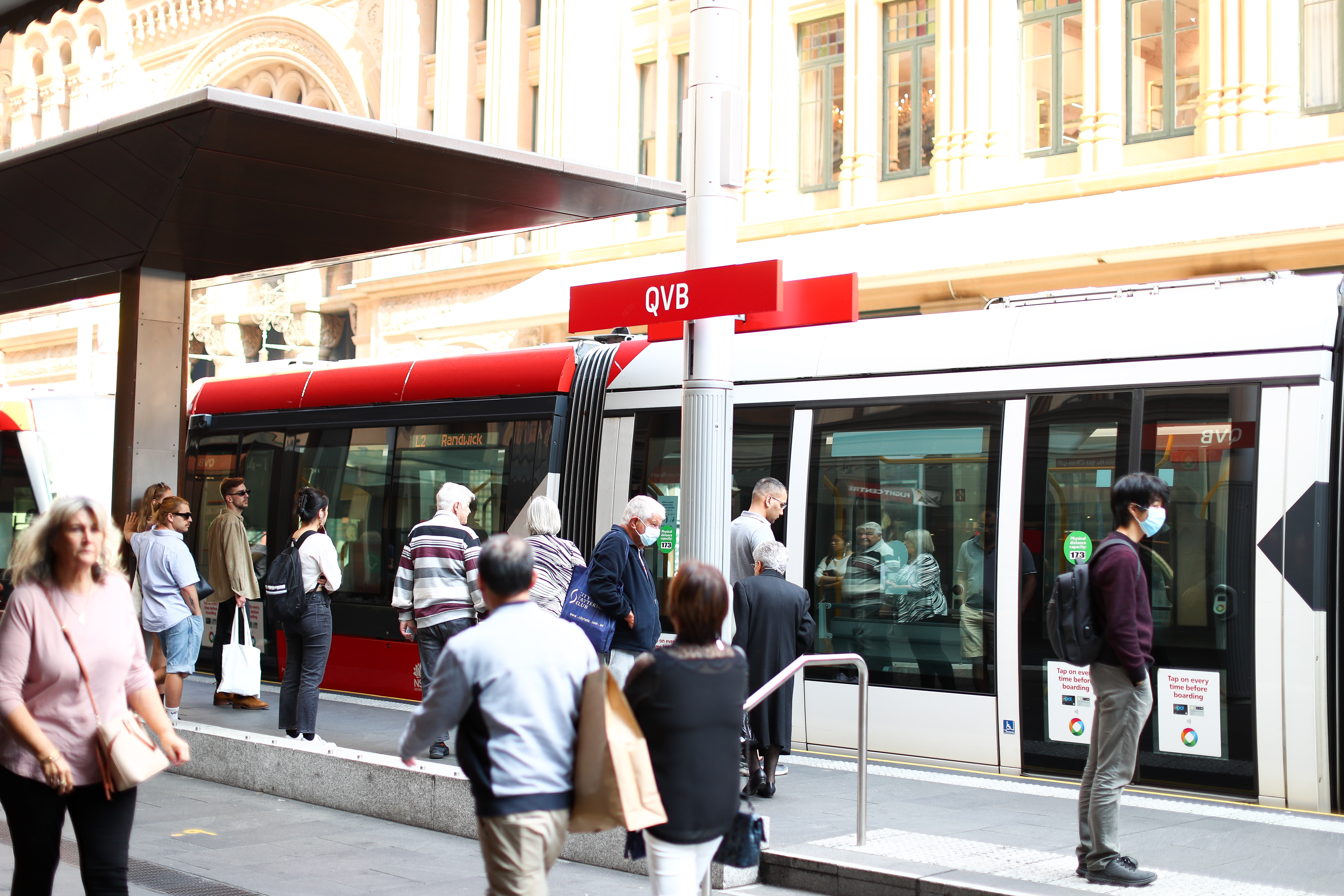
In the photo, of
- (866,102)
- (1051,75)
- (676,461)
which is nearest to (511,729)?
(676,461)

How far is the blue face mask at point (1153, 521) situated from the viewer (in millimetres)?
5879

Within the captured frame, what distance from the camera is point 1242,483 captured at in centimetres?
750

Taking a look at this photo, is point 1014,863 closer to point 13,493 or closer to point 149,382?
point 149,382

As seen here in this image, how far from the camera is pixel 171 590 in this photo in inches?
370


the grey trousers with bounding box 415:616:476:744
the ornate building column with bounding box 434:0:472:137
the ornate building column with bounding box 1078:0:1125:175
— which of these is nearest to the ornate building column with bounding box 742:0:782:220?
the ornate building column with bounding box 1078:0:1125:175

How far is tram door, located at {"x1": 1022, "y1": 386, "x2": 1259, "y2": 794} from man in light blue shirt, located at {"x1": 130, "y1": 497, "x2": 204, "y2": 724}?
17.7 ft

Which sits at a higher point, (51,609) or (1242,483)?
(1242,483)

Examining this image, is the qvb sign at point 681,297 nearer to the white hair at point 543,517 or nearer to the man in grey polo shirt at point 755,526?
the white hair at point 543,517

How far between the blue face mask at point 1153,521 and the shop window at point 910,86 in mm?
13190

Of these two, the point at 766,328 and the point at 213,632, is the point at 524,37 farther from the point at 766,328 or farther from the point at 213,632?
the point at 766,328

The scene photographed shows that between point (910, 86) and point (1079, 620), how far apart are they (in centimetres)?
1427

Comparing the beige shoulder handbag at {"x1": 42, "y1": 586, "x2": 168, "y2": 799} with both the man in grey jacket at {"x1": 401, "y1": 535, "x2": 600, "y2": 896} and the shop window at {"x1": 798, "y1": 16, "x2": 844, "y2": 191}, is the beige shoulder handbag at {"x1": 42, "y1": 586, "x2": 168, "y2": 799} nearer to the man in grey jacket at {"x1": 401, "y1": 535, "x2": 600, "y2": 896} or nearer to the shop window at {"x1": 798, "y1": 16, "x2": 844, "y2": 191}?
the man in grey jacket at {"x1": 401, "y1": 535, "x2": 600, "y2": 896}

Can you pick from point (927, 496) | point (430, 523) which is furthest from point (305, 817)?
point (927, 496)

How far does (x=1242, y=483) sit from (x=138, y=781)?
575 centimetres
